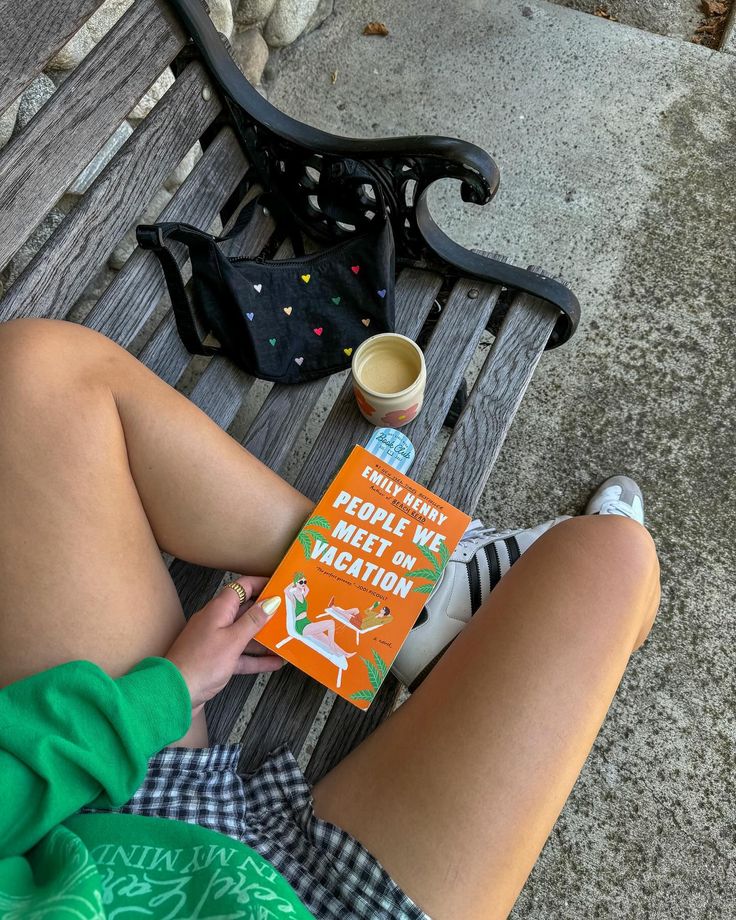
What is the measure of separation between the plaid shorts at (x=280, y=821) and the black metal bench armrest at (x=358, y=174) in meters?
0.96

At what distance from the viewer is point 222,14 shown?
1.96 metres

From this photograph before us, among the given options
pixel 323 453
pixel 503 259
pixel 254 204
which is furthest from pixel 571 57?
pixel 323 453

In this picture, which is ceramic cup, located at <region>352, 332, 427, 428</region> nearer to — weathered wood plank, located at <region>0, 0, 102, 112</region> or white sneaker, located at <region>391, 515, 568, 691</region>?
white sneaker, located at <region>391, 515, 568, 691</region>

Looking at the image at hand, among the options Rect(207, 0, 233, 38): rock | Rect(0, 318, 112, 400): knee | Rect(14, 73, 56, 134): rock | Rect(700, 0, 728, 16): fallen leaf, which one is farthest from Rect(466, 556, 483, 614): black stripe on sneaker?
Rect(700, 0, 728, 16): fallen leaf

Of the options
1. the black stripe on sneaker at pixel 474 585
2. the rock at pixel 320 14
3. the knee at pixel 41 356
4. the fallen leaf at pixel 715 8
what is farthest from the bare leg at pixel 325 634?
the fallen leaf at pixel 715 8

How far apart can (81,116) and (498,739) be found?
1.17 metres

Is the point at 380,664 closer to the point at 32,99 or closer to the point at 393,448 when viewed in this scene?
the point at 393,448

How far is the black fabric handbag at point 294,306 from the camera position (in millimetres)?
1330

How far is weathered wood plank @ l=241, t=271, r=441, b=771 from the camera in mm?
1121

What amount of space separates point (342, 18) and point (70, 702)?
2.44 m

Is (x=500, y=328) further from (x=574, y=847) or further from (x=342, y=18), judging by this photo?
(x=342, y=18)

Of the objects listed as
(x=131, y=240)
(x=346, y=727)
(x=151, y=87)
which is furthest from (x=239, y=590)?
(x=131, y=240)

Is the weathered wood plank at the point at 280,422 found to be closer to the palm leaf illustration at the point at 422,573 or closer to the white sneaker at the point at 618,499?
the palm leaf illustration at the point at 422,573

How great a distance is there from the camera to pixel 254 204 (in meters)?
1.48
